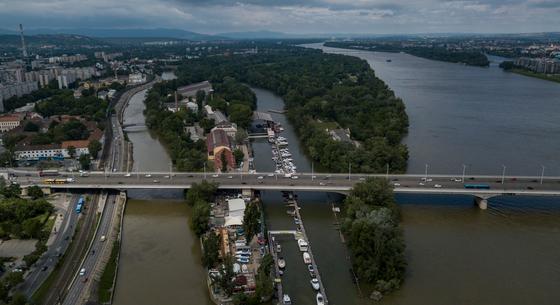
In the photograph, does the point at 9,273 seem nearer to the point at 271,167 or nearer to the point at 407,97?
the point at 271,167

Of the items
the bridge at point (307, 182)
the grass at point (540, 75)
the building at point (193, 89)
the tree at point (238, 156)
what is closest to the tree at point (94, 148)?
the bridge at point (307, 182)

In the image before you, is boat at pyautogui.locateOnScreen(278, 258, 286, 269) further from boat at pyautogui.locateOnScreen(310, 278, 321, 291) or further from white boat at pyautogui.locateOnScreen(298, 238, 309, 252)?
boat at pyautogui.locateOnScreen(310, 278, 321, 291)

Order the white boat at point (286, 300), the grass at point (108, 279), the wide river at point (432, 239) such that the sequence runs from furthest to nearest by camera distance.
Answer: the wide river at point (432, 239) < the grass at point (108, 279) < the white boat at point (286, 300)

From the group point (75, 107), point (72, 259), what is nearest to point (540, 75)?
point (75, 107)

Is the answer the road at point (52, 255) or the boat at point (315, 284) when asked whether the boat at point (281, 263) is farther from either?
the road at point (52, 255)

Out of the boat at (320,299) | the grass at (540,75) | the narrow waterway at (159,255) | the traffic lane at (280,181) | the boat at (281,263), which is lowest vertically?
the narrow waterway at (159,255)

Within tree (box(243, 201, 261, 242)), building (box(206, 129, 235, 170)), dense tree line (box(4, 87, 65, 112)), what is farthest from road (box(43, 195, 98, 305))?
dense tree line (box(4, 87, 65, 112))
